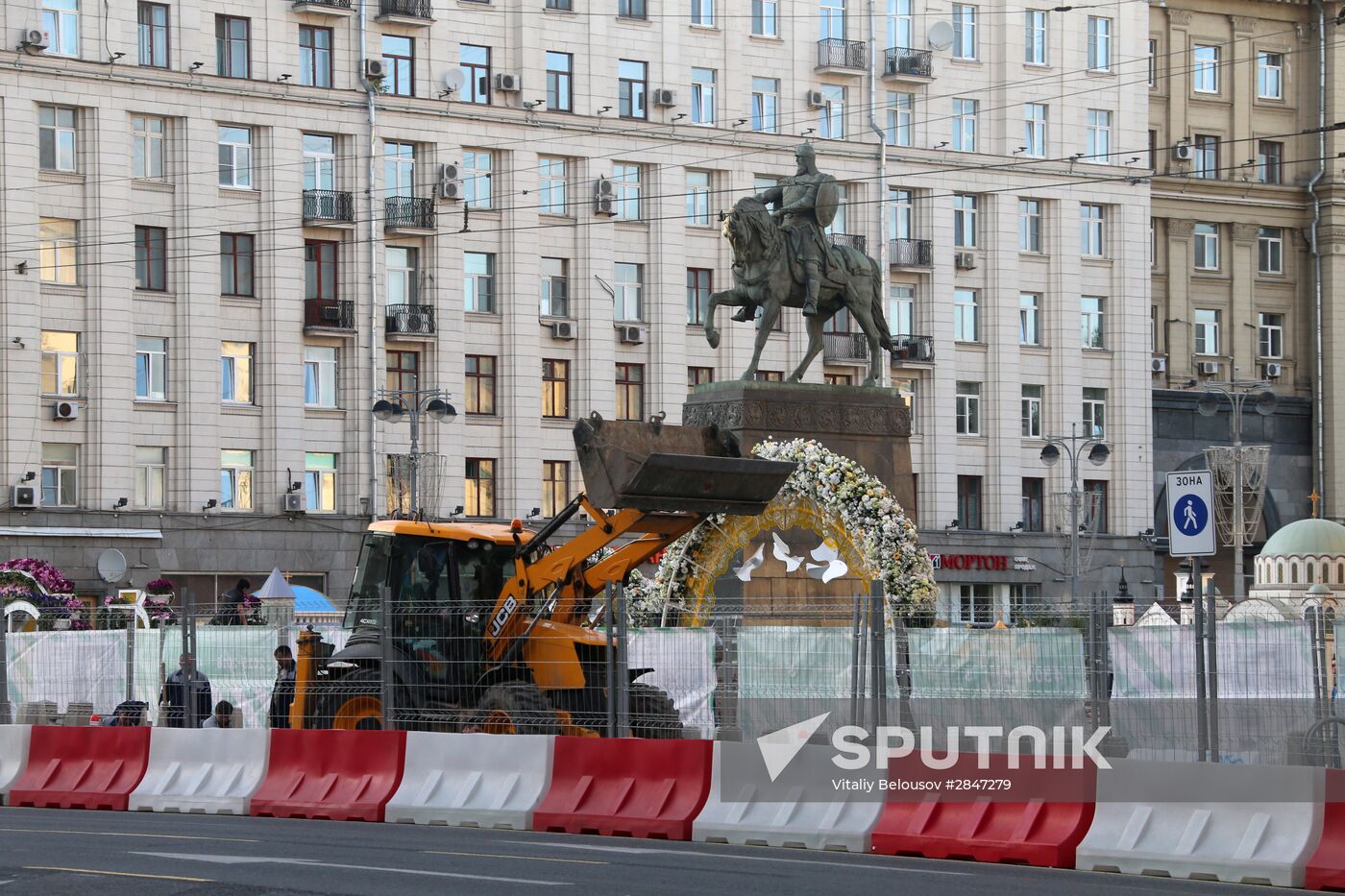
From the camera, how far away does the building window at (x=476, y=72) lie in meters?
63.2

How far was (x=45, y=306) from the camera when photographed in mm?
57719

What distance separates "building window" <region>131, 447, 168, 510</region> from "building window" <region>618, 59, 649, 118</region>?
15.3 metres

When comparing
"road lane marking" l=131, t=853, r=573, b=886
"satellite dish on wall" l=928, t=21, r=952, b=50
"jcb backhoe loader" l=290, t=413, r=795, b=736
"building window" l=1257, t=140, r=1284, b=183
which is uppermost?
"satellite dish on wall" l=928, t=21, r=952, b=50

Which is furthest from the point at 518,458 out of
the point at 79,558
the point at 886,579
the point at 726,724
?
the point at 726,724

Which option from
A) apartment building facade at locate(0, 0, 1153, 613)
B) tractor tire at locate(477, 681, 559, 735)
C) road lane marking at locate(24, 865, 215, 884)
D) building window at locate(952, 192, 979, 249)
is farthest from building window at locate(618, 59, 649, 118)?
road lane marking at locate(24, 865, 215, 884)

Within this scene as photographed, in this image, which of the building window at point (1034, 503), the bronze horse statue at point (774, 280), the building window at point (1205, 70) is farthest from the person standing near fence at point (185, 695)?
the building window at point (1205, 70)

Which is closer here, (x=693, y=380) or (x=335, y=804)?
(x=335, y=804)

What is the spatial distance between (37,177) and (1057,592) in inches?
1200

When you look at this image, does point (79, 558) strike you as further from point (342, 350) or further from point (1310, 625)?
point (1310, 625)

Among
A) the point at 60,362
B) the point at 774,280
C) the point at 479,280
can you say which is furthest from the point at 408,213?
the point at 774,280

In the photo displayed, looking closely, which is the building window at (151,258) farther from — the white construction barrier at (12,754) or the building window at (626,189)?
the white construction barrier at (12,754)

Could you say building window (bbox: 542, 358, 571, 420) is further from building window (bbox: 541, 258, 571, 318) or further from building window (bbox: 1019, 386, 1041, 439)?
building window (bbox: 1019, 386, 1041, 439)

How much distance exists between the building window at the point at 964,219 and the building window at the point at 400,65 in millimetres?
16645

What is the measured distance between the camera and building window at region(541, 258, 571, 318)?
6469 centimetres
